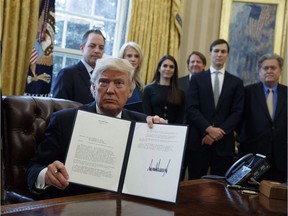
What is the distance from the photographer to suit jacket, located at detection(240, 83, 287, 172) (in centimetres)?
360

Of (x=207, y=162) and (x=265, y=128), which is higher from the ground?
(x=265, y=128)

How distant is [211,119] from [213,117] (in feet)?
0.09

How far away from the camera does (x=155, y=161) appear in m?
1.44

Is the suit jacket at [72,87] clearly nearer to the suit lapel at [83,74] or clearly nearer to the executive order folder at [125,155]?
the suit lapel at [83,74]

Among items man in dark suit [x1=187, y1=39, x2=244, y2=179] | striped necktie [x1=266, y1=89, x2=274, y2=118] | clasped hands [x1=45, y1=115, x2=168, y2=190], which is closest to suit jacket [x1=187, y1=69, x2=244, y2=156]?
man in dark suit [x1=187, y1=39, x2=244, y2=179]

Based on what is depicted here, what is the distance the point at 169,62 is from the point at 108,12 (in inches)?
60.1

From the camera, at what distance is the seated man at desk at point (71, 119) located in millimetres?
1609

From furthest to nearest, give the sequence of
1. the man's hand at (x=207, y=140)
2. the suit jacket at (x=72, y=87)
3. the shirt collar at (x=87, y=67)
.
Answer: the man's hand at (x=207, y=140) < the shirt collar at (x=87, y=67) < the suit jacket at (x=72, y=87)

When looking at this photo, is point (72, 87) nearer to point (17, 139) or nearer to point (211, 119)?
point (17, 139)

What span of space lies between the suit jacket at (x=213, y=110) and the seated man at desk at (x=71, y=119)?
1.81 meters

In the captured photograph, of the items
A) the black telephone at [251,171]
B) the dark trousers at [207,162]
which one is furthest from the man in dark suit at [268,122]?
the black telephone at [251,171]

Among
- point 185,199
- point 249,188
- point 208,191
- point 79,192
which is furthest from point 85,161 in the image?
point 249,188

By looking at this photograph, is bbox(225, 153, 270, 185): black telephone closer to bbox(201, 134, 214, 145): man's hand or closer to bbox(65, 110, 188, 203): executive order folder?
bbox(65, 110, 188, 203): executive order folder

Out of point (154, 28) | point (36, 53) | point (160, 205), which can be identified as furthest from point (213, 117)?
point (160, 205)
